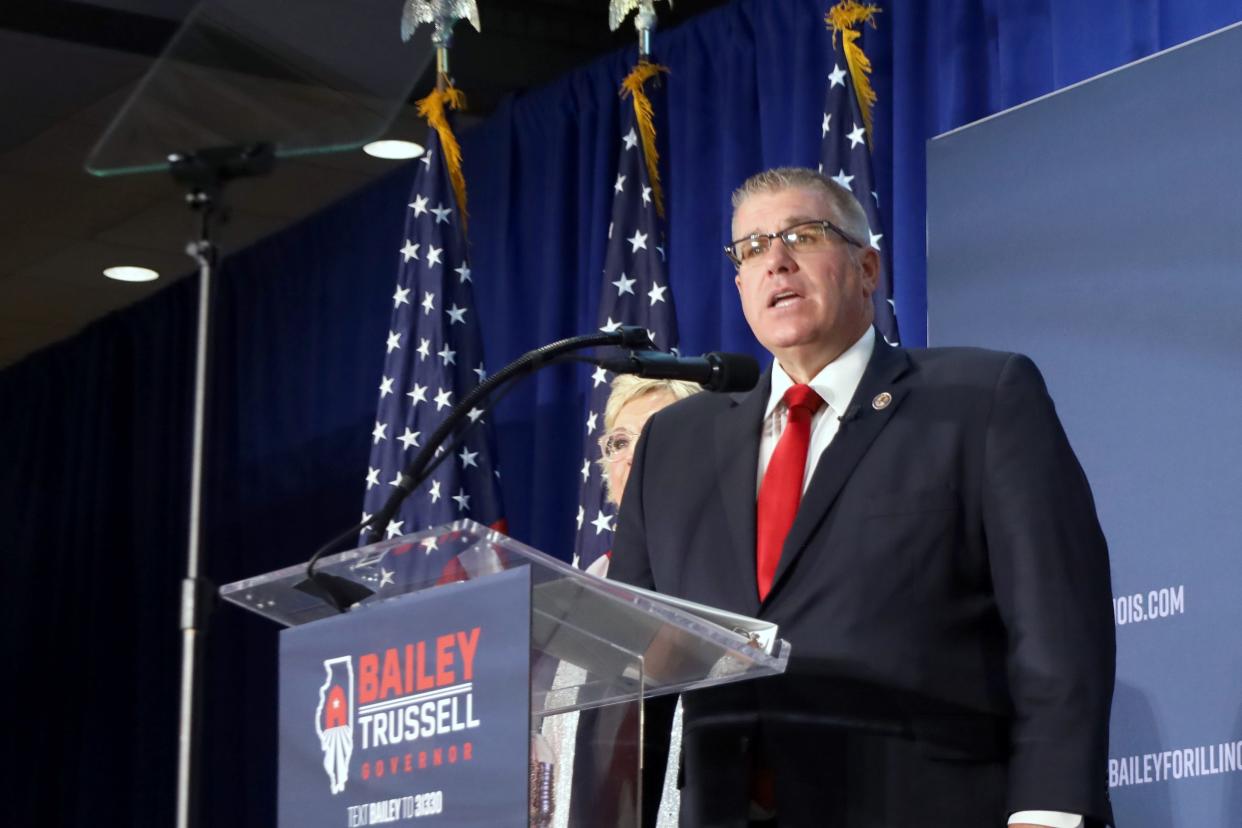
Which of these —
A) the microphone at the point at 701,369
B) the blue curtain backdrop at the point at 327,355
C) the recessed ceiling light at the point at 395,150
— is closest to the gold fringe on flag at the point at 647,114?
the blue curtain backdrop at the point at 327,355

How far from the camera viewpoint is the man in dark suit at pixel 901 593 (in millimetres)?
2127

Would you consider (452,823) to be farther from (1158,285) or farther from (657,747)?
(1158,285)

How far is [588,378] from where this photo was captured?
6.35 metres

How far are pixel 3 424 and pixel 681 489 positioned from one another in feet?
28.5

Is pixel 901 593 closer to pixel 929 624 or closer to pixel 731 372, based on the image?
pixel 929 624

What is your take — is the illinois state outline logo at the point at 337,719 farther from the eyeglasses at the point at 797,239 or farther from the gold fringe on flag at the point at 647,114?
the gold fringe on flag at the point at 647,114

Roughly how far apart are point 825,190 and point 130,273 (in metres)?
7.10

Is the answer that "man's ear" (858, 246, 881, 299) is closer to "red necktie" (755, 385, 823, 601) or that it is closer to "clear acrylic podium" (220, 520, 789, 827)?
"red necktie" (755, 385, 823, 601)

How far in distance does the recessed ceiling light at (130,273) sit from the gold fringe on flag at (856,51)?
5011mm

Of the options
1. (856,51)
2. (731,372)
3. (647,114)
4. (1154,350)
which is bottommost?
(731,372)

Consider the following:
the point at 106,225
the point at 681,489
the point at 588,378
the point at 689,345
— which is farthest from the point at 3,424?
the point at 681,489

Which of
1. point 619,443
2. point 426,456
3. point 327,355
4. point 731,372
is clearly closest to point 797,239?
point 731,372

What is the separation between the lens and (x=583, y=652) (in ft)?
6.59

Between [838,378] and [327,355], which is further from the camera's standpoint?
[327,355]
